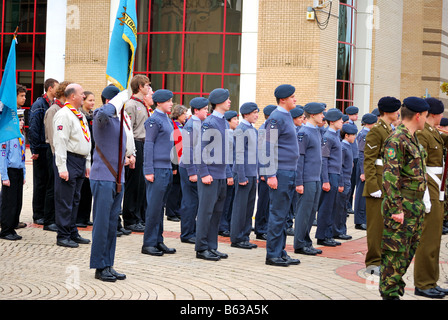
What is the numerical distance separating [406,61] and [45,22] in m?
18.1

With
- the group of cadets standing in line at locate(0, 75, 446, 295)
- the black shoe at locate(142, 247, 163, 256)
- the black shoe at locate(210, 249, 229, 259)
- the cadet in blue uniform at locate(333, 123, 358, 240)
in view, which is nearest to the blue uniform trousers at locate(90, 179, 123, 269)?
the group of cadets standing in line at locate(0, 75, 446, 295)

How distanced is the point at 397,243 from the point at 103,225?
3137mm

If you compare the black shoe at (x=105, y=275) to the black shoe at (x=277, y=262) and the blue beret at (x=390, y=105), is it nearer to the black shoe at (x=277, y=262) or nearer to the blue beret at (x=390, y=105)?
the black shoe at (x=277, y=262)

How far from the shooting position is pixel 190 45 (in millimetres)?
26000

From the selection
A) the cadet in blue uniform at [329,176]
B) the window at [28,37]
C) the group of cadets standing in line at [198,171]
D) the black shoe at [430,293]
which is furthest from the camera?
the window at [28,37]

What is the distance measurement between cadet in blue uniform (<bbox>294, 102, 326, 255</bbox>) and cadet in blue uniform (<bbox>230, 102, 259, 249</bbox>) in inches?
36.1

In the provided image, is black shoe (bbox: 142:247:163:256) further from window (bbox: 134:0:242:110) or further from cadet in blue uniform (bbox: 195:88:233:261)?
window (bbox: 134:0:242:110)

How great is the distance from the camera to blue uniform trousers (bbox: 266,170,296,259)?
28.1ft

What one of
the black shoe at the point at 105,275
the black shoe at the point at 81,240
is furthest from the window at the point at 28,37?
the black shoe at the point at 105,275

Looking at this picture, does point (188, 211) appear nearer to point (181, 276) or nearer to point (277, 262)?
point (277, 262)

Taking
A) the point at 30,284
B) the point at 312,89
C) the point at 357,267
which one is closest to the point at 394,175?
the point at 357,267

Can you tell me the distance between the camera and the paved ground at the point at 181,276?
663 cm

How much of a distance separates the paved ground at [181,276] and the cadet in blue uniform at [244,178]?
0.29m

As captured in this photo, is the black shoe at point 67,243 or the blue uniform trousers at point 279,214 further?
the black shoe at point 67,243
